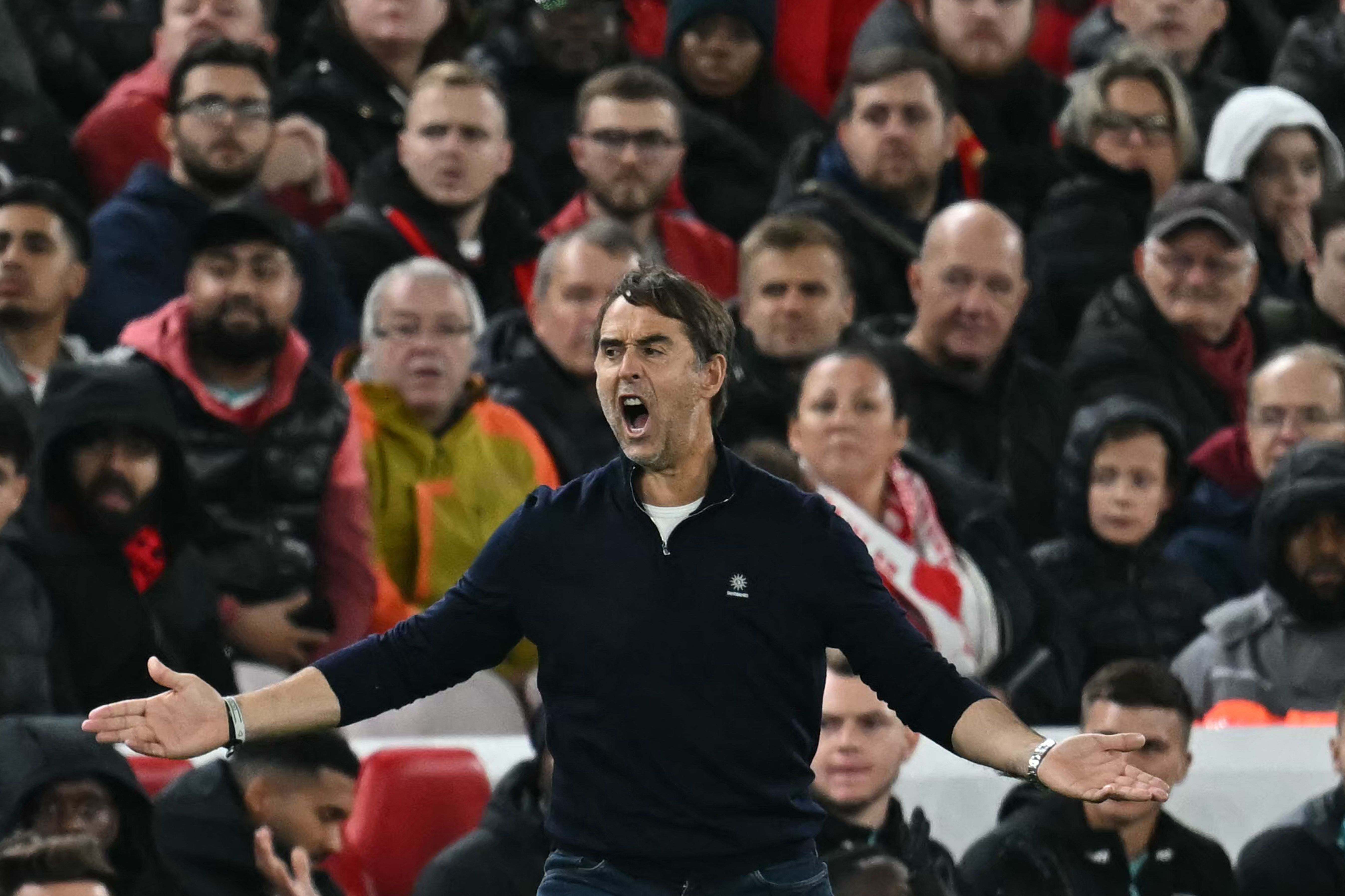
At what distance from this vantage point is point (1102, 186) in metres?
9.23

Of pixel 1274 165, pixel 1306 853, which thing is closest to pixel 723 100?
pixel 1274 165

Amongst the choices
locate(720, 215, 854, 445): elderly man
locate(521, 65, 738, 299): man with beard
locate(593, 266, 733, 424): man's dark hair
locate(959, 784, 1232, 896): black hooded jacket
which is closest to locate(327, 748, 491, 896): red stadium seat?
locate(959, 784, 1232, 896): black hooded jacket

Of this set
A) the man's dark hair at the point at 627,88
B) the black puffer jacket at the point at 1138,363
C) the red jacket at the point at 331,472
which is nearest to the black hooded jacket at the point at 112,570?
the red jacket at the point at 331,472

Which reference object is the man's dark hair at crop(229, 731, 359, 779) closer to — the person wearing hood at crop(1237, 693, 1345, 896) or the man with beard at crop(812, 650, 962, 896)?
the man with beard at crop(812, 650, 962, 896)

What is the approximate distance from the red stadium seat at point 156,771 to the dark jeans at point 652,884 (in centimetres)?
202

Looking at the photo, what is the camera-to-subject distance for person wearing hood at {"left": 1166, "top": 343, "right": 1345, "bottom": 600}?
8.14 m

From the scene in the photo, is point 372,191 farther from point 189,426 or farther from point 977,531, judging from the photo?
point 977,531

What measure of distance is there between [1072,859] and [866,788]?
566 millimetres

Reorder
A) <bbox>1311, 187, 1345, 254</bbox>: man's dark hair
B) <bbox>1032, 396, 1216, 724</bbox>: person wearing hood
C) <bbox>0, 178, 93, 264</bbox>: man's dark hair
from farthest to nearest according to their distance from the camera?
<bbox>1311, 187, 1345, 254</bbox>: man's dark hair
<bbox>1032, 396, 1216, 724</bbox>: person wearing hood
<bbox>0, 178, 93, 264</bbox>: man's dark hair

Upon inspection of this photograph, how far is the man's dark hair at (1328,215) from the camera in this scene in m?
8.98

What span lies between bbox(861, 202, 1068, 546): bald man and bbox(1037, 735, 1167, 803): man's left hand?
151 inches

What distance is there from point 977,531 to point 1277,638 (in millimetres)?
842

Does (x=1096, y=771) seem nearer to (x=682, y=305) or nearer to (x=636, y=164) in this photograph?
(x=682, y=305)

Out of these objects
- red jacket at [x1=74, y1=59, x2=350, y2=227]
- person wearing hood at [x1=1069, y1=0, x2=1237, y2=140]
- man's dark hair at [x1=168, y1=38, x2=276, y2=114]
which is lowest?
red jacket at [x1=74, y1=59, x2=350, y2=227]
